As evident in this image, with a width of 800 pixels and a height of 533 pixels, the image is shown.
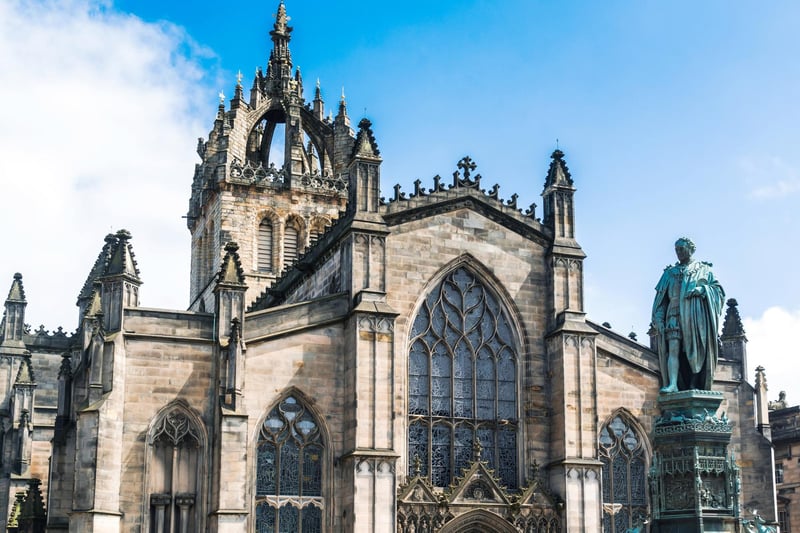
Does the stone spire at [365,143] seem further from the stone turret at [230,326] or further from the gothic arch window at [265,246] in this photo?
the gothic arch window at [265,246]

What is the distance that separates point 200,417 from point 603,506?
13139mm

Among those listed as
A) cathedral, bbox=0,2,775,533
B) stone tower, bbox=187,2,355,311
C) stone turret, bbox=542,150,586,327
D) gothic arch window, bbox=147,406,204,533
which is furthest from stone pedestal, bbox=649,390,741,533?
stone tower, bbox=187,2,355,311

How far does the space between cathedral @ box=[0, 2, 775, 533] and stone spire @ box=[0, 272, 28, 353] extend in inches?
705

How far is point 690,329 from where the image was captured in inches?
773

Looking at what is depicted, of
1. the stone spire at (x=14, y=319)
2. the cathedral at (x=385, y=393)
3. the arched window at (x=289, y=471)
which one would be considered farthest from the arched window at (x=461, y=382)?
the stone spire at (x=14, y=319)

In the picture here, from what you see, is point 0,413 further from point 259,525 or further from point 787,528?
point 787,528

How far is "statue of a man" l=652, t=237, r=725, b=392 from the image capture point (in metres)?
19.5

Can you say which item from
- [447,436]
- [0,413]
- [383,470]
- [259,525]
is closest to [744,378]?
[447,436]

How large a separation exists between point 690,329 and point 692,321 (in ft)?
0.47

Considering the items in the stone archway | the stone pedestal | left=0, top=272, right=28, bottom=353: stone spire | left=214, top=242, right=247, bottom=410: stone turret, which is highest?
left=0, top=272, right=28, bottom=353: stone spire

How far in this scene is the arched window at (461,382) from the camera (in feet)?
115

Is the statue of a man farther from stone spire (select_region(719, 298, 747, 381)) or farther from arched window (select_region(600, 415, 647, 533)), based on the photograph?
stone spire (select_region(719, 298, 747, 381))

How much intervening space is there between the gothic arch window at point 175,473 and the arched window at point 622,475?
1305cm

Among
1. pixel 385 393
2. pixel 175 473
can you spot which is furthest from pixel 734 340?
pixel 175 473
